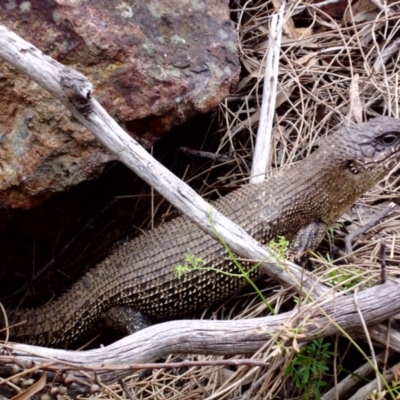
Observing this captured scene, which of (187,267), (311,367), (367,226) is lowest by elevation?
(311,367)

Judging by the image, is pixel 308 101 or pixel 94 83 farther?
pixel 308 101

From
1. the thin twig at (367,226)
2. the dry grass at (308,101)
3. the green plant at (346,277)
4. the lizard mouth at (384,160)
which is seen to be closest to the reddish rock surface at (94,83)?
the dry grass at (308,101)

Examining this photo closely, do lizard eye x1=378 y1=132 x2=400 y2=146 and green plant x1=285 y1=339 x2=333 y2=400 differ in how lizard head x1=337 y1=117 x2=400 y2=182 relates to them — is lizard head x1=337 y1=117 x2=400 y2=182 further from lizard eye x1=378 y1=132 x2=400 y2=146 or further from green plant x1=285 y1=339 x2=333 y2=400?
green plant x1=285 y1=339 x2=333 y2=400

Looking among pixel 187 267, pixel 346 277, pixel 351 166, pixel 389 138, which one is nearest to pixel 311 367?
pixel 346 277

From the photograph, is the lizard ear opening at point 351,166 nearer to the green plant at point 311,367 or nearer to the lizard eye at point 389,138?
the lizard eye at point 389,138

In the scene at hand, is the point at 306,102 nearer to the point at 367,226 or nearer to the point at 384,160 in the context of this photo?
the point at 384,160

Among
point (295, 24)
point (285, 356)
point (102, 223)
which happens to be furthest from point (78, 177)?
point (295, 24)

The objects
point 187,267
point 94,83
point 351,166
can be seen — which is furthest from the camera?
point 351,166
